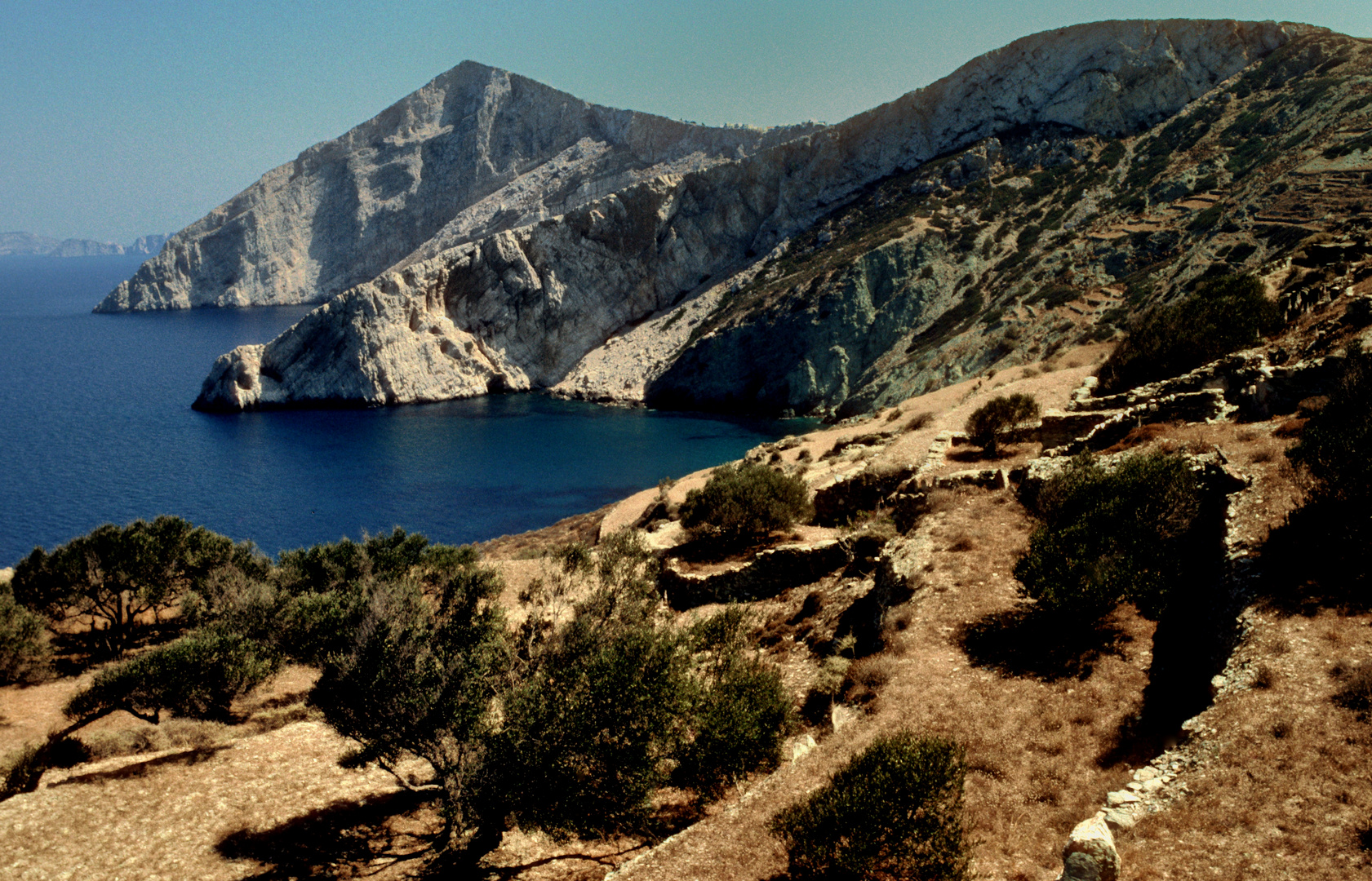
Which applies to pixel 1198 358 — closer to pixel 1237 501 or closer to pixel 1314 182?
pixel 1237 501

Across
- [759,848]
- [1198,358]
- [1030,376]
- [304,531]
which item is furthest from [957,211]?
[759,848]

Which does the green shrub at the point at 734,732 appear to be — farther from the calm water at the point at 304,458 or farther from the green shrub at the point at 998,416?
the calm water at the point at 304,458

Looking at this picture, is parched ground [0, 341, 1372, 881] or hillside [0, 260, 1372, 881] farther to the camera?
hillside [0, 260, 1372, 881]

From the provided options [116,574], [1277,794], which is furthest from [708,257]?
[1277,794]

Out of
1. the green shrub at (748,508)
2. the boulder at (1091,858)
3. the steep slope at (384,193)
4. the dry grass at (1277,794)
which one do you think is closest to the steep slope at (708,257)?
the steep slope at (384,193)

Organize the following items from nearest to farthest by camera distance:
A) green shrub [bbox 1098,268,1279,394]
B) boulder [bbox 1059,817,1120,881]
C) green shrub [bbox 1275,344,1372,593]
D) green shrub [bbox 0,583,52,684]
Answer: boulder [bbox 1059,817,1120,881] → green shrub [bbox 1275,344,1372,593] → green shrub [bbox 0,583,52,684] → green shrub [bbox 1098,268,1279,394]

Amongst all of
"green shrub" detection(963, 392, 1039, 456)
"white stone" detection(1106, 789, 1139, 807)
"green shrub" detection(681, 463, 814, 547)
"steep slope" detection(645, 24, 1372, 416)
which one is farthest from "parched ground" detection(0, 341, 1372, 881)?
"steep slope" detection(645, 24, 1372, 416)

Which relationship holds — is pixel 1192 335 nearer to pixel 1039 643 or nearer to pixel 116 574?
pixel 1039 643

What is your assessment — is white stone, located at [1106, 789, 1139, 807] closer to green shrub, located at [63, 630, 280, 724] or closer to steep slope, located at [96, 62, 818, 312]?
green shrub, located at [63, 630, 280, 724]

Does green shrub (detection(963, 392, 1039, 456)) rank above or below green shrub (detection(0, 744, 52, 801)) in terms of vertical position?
above
